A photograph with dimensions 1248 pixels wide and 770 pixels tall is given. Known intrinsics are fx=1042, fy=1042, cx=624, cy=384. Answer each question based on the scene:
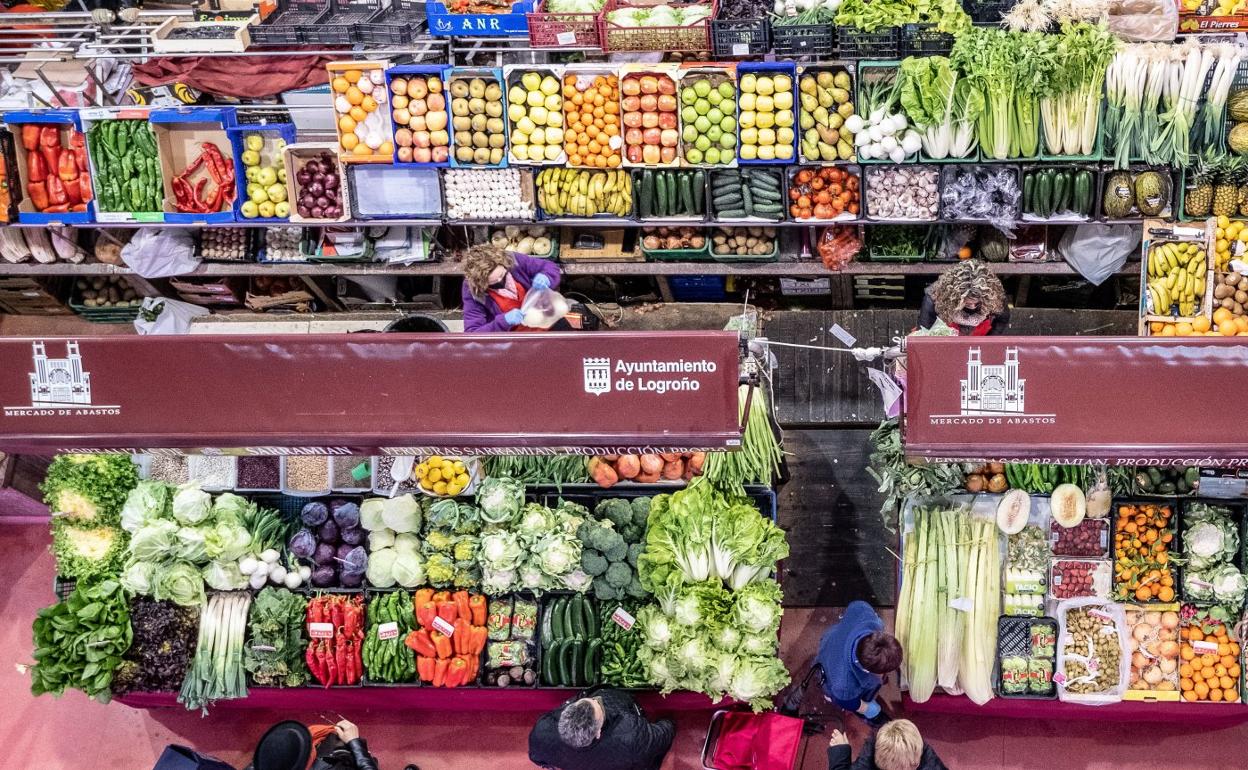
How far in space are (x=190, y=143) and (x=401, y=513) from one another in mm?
3107

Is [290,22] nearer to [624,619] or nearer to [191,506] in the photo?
[191,506]

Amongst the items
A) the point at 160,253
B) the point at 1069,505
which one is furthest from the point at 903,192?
the point at 160,253

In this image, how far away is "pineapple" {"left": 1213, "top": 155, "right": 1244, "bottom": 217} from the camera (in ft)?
20.0

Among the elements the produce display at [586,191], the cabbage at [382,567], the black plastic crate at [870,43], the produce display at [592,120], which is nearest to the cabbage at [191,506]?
the cabbage at [382,567]

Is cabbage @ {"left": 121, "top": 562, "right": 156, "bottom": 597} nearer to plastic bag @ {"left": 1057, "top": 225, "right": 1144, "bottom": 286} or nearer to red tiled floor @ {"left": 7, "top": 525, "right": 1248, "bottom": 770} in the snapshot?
red tiled floor @ {"left": 7, "top": 525, "right": 1248, "bottom": 770}

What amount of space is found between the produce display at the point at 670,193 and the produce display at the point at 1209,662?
370 cm

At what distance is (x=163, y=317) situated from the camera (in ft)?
24.1

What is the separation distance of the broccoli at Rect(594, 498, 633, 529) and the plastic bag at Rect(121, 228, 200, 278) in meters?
3.49

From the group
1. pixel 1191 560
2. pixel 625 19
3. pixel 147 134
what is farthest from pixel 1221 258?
pixel 147 134

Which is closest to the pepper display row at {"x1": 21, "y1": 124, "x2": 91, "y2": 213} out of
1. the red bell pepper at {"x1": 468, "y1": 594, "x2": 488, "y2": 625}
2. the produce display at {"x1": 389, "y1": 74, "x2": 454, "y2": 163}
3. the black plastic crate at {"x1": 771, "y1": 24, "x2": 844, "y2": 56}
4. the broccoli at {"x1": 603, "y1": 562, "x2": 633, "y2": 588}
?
the produce display at {"x1": 389, "y1": 74, "x2": 454, "y2": 163}

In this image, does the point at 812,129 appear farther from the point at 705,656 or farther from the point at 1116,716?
the point at 1116,716

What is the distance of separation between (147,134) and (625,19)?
3216 millimetres

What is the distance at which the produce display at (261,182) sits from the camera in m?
6.82

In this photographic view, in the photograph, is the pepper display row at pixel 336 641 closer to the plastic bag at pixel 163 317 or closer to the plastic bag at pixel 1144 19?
the plastic bag at pixel 163 317
